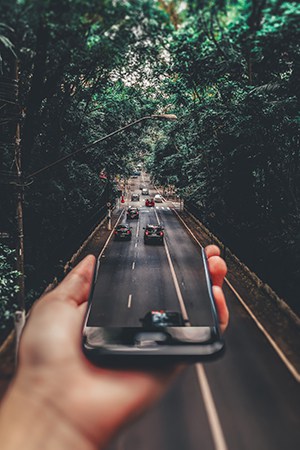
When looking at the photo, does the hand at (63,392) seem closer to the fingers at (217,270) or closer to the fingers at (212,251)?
the fingers at (217,270)

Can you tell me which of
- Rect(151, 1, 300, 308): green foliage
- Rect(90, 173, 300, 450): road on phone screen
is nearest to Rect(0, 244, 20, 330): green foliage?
Rect(90, 173, 300, 450): road on phone screen

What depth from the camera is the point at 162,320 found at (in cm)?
297

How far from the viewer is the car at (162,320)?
2878 millimetres

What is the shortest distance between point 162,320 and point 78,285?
0.88 metres

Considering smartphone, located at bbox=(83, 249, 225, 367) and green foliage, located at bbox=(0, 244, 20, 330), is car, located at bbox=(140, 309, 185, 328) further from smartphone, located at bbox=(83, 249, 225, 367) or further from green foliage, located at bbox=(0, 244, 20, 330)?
green foliage, located at bbox=(0, 244, 20, 330)

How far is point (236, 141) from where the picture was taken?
22.0 metres

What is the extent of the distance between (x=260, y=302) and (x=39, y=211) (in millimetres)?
13516

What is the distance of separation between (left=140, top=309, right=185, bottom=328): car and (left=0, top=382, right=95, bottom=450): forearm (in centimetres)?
100

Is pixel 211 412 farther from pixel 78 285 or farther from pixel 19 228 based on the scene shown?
pixel 19 228

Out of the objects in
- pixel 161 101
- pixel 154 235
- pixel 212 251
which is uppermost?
pixel 161 101

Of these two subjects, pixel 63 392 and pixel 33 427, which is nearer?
pixel 33 427

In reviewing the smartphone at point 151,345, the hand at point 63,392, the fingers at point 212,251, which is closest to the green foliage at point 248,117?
the fingers at point 212,251

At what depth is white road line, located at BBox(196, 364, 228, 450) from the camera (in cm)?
740

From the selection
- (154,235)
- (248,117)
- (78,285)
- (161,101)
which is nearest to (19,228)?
(78,285)
